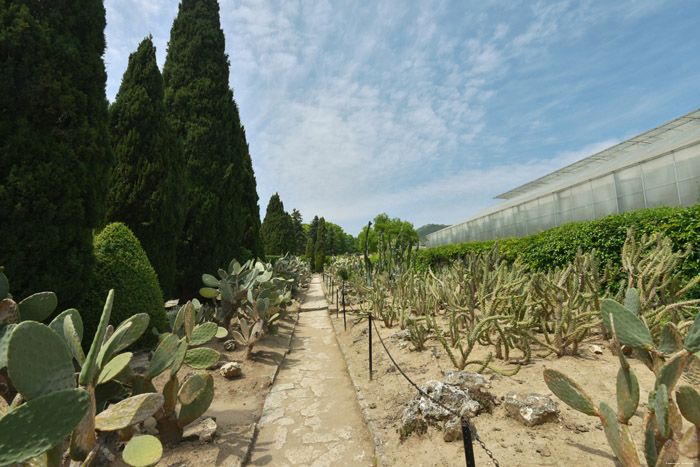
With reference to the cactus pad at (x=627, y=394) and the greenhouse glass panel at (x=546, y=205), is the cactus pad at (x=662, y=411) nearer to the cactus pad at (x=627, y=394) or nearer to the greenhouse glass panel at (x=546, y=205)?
the cactus pad at (x=627, y=394)

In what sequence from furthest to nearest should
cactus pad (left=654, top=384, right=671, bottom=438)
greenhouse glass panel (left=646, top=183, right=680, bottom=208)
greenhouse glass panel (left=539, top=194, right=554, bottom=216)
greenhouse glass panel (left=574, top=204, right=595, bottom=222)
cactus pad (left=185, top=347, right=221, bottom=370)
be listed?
greenhouse glass panel (left=539, top=194, right=554, bottom=216) → greenhouse glass panel (left=574, top=204, right=595, bottom=222) → greenhouse glass panel (left=646, top=183, right=680, bottom=208) → cactus pad (left=185, top=347, right=221, bottom=370) → cactus pad (left=654, top=384, right=671, bottom=438)

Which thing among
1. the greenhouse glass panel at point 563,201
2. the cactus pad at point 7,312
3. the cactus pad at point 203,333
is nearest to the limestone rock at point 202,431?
the cactus pad at point 203,333

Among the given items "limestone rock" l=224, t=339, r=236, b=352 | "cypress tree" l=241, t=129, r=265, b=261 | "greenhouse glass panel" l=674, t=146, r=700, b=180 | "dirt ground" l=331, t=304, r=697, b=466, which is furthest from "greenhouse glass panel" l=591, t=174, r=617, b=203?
"cypress tree" l=241, t=129, r=265, b=261

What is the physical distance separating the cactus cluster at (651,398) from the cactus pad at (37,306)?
335 centimetres

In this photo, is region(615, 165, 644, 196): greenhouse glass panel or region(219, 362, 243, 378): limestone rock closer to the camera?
region(219, 362, 243, 378): limestone rock

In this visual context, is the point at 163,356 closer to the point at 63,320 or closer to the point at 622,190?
the point at 63,320

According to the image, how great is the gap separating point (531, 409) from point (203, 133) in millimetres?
9370

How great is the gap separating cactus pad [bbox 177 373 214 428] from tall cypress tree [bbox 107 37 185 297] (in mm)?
4343

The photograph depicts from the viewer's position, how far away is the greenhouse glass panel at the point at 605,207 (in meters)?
8.92

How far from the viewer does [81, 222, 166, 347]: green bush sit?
3975mm

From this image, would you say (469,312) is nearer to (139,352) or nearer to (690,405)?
(690,405)

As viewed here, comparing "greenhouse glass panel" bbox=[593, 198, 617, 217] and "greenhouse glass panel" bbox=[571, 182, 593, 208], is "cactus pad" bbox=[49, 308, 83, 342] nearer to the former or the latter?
"greenhouse glass panel" bbox=[593, 198, 617, 217]

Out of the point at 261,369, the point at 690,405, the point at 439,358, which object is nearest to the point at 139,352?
the point at 261,369

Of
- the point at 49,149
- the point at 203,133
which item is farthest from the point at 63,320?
the point at 203,133
